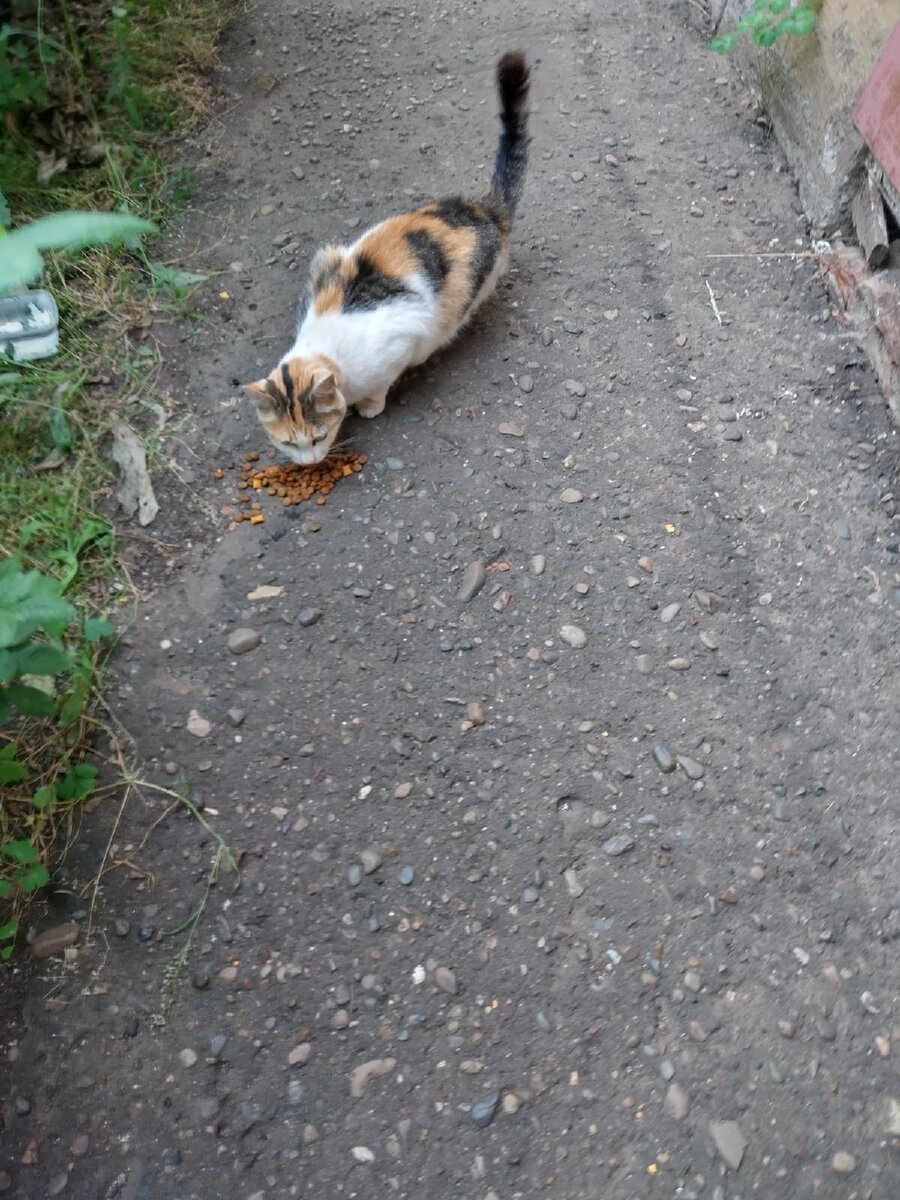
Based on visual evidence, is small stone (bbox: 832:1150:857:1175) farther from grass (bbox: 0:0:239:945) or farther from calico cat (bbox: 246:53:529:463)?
calico cat (bbox: 246:53:529:463)

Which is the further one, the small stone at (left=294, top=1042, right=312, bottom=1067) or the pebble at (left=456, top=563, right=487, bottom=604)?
the pebble at (left=456, top=563, right=487, bottom=604)

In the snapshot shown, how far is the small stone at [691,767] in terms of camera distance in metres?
2.31

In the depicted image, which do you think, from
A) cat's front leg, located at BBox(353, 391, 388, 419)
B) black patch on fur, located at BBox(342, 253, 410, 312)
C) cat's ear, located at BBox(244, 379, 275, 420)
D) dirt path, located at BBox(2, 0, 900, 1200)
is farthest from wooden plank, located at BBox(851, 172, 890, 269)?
cat's ear, located at BBox(244, 379, 275, 420)

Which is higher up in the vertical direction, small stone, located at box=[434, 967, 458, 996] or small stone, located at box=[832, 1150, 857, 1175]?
small stone, located at box=[832, 1150, 857, 1175]

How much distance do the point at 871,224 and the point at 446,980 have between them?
9.47ft

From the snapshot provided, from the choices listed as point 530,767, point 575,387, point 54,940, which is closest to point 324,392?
point 575,387

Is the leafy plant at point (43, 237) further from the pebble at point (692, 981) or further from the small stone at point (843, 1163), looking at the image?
the small stone at point (843, 1163)

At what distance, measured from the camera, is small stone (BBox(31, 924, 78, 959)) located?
202cm

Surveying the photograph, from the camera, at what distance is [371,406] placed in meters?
2.96

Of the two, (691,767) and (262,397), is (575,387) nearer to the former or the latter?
(262,397)

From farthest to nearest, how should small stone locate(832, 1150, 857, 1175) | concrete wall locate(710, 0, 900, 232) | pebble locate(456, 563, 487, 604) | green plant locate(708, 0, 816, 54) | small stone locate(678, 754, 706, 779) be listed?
green plant locate(708, 0, 816, 54) → concrete wall locate(710, 0, 900, 232) → pebble locate(456, 563, 487, 604) → small stone locate(678, 754, 706, 779) → small stone locate(832, 1150, 857, 1175)

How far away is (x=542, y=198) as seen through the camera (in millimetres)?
3586

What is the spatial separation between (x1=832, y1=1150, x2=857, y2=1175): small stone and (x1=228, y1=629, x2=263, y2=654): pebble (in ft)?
5.92

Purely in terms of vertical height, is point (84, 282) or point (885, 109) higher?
point (885, 109)
